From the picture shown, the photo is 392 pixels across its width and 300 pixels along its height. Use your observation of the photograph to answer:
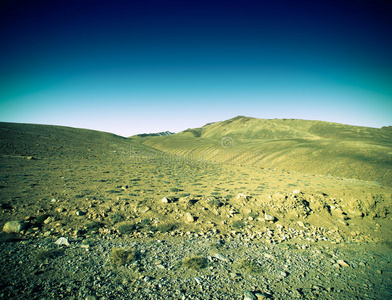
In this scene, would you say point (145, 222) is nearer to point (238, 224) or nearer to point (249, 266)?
point (238, 224)

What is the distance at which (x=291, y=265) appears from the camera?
21.4ft

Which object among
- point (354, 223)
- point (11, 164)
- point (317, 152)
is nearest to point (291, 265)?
point (354, 223)

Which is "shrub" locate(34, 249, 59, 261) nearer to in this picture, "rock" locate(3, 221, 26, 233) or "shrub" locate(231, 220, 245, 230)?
"rock" locate(3, 221, 26, 233)

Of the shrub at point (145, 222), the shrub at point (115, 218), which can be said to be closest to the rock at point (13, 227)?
the shrub at point (115, 218)

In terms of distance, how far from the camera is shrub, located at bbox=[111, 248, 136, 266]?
241 inches

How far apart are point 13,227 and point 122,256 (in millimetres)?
5145

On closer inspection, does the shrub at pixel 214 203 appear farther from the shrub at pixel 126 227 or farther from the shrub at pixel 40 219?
the shrub at pixel 40 219

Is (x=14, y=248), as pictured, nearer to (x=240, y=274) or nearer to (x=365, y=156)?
(x=240, y=274)

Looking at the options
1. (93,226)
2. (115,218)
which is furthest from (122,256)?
(115,218)

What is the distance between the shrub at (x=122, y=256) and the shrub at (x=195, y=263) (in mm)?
1855

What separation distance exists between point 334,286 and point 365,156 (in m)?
48.1

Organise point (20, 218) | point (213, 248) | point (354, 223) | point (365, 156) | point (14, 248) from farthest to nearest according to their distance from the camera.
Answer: point (365, 156) < point (354, 223) < point (20, 218) < point (213, 248) < point (14, 248)

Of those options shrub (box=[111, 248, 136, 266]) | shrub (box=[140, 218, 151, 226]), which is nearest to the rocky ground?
shrub (box=[111, 248, 136, 266])

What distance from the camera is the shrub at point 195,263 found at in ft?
20.2
